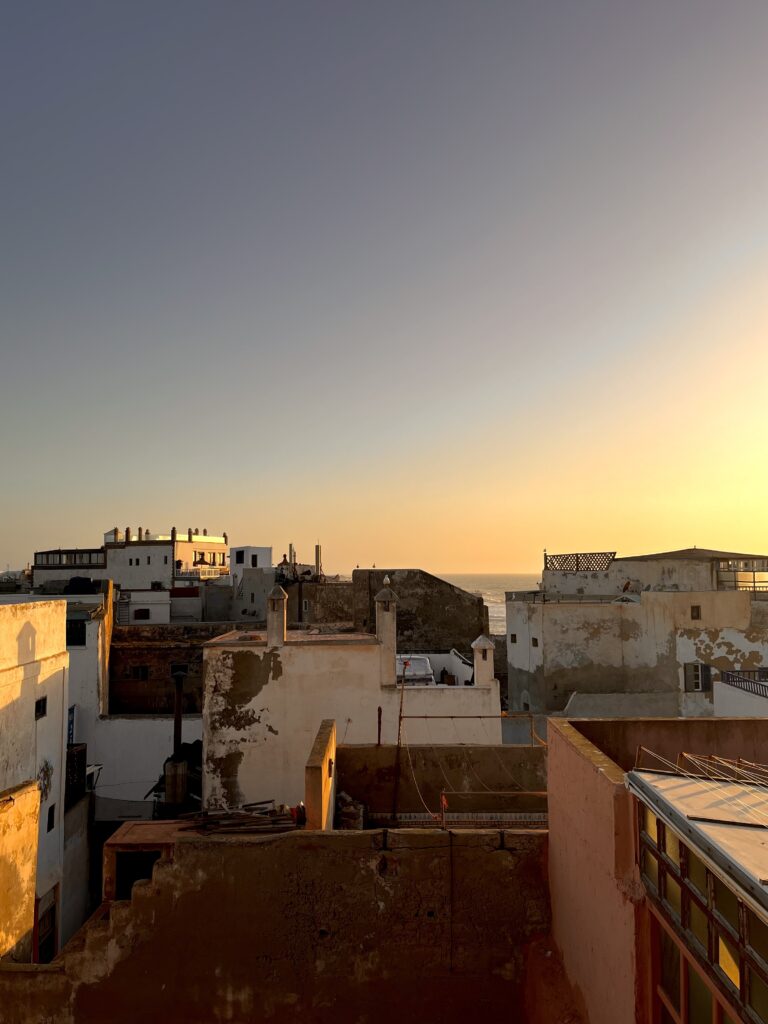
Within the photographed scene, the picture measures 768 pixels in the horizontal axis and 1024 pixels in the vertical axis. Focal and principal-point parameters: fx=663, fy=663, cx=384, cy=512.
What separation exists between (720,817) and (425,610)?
2687 centimetres

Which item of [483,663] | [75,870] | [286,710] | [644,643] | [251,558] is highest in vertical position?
[251,558]

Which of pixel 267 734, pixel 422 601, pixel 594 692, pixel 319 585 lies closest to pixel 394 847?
pixel 267 734

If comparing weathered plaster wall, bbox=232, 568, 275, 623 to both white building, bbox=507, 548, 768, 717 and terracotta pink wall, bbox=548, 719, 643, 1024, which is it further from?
terracotta pink wall, bbox=548, 719, 643, 1024

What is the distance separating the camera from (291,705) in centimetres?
1675

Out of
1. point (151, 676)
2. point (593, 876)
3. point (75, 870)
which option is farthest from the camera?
point (151, 676)

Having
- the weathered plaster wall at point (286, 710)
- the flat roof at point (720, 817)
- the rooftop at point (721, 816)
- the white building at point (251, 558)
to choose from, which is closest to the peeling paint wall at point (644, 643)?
the weathered plaster wall at point (286, 710)

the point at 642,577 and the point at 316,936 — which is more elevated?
the point at 642,577

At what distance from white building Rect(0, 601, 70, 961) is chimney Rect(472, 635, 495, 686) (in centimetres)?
1117

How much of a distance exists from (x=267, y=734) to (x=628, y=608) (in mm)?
14037

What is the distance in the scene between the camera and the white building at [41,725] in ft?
53.1

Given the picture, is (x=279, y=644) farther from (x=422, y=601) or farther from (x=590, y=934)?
(x=422, y=601)

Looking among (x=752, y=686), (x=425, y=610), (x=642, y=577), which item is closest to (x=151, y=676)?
(x=425, y=610)

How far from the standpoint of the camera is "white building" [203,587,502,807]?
16438 mm

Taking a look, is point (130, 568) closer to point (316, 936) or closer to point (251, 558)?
point (251, 558)
